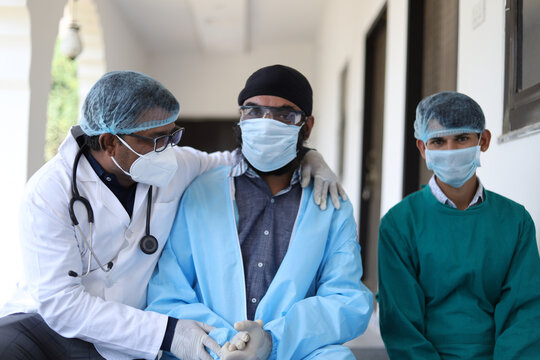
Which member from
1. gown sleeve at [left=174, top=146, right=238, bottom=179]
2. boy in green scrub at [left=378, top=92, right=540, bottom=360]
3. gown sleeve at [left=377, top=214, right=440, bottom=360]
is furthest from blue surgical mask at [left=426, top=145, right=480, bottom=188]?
gown sleeve at [left=174, top=146, right=238, bottom=179]

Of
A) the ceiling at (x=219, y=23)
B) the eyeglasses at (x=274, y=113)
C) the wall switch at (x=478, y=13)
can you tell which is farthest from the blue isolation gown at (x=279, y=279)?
the ceiling at (x=219, y=23)

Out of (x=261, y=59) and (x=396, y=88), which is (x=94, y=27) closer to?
(x=261, y=59)

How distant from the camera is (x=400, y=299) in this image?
1.87m

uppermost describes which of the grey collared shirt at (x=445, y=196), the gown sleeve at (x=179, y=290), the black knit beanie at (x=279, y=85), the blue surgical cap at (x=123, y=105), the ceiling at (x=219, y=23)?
the ceiling at (x=219, y=23)

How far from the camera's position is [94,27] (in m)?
7.70

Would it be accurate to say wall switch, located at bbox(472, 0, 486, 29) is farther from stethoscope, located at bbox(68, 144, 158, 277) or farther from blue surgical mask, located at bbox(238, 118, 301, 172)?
stethoscope, located at bbox(68, 144, 158, 277)

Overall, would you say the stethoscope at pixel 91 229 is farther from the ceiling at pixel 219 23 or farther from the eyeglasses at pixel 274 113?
the ceiling at pixel 219 23

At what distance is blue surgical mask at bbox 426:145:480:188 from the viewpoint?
185cm

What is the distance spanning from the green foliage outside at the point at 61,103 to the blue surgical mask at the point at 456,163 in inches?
410

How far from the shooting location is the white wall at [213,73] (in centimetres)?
1074

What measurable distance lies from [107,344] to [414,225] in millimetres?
1085

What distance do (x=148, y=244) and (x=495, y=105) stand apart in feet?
5.04

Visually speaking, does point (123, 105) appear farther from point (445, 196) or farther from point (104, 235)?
point (445, 196)

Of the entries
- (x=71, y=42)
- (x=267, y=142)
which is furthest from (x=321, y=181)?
(x=71, y=42)
